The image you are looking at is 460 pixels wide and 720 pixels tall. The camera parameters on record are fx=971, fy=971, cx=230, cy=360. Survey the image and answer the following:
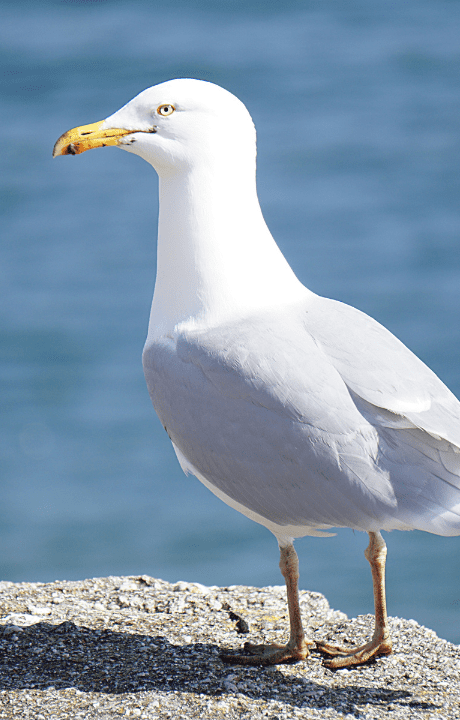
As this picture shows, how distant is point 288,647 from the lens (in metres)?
3.35

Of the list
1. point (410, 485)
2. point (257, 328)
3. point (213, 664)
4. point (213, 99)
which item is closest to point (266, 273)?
point (257, 328)

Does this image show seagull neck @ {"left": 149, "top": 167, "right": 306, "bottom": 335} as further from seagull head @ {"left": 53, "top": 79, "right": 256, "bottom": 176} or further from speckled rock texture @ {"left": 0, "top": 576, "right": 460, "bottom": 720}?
speckled rock texture @ {"left": 0, "top": 576, "right": 460, "bottom": 720}

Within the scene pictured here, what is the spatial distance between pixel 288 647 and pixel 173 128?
179 cm

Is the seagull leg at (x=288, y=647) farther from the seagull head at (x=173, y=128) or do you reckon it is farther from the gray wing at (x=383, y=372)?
the seagull head at (x=173, y=128)

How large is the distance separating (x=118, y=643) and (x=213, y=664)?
37cm

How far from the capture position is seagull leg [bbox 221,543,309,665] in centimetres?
332

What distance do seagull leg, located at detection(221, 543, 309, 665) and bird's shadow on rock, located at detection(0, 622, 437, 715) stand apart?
3cm

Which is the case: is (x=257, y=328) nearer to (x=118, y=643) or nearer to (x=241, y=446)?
(x=241, y=446)

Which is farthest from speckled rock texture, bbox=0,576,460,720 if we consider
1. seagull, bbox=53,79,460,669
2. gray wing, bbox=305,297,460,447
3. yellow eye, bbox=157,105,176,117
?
yellow eye, bbox=157,105,176,117

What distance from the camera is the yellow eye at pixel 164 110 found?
3.09 metres

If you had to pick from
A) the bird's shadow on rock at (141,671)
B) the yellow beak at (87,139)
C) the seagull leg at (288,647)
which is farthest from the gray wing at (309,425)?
the yellow beak at (87,139)

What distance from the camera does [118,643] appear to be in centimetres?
346

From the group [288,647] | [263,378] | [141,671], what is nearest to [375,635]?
[288,647]

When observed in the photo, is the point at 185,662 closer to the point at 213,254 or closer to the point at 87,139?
the point at 213,254
